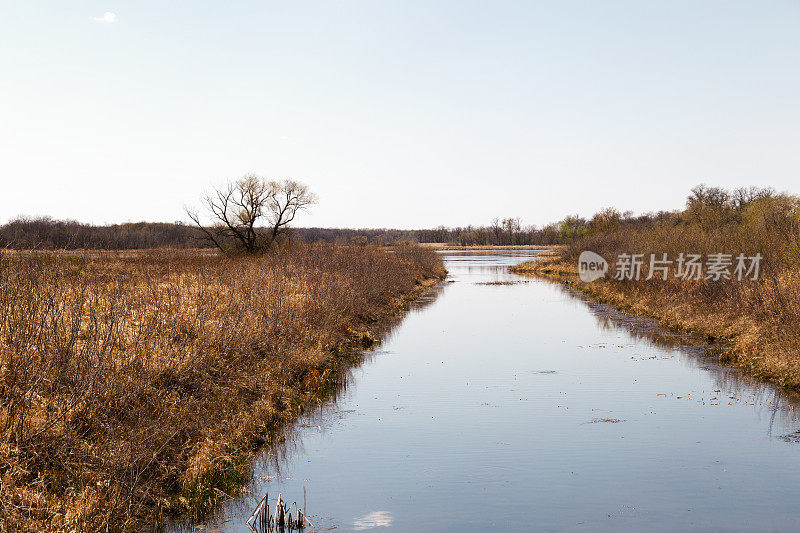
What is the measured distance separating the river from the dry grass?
88 cm

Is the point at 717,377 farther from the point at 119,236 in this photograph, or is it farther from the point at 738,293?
the point at 119,236

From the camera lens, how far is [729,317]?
23641mm

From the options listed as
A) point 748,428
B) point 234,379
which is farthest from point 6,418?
point 748,428

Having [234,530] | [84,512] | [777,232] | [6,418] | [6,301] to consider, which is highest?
[777,232]

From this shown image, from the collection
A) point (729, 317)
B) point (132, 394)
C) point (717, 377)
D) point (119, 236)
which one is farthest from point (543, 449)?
point (119, 236)

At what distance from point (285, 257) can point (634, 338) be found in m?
16.9

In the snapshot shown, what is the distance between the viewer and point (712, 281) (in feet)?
87.8

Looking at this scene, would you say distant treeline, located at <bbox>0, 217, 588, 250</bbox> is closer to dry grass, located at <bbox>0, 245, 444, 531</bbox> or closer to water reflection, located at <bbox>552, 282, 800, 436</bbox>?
dry grass, located at <bbox>0, 245, 444, 531</bbox>

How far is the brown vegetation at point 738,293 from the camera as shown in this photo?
1756 centimetres

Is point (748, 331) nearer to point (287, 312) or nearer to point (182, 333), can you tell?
point (287, 312)

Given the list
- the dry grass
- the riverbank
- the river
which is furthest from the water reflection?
the dry grass

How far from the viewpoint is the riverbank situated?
16.8m

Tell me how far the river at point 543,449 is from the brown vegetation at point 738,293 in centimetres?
111

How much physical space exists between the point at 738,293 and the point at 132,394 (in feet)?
71.7
